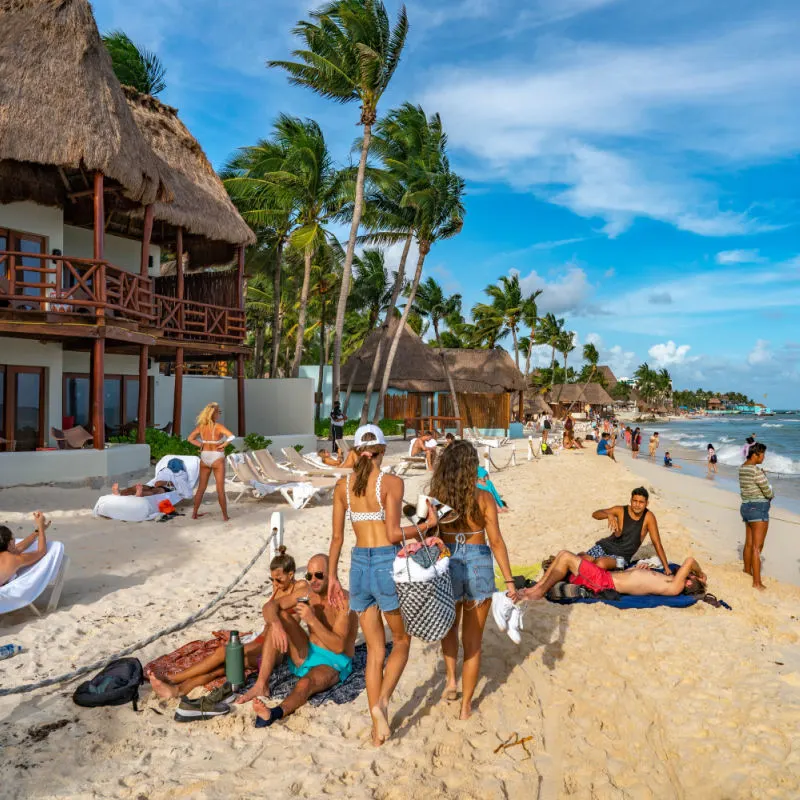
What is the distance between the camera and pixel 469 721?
3648mm

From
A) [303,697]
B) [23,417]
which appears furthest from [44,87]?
[303,697]

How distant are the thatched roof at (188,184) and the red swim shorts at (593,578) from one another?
1253 cm

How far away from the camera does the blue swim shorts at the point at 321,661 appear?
12.8 feet

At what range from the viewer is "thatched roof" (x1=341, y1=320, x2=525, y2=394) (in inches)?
1089

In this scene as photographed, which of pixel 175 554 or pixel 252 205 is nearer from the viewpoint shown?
pixel 175 554

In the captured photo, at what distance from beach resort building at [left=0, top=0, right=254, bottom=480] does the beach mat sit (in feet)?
27.0

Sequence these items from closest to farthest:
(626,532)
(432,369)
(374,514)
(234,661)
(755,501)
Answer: (374,514), (234,661), (626,532), (755,501), (432,369)

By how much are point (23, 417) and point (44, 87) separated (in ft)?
19.9

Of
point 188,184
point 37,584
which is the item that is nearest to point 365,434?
point 37,584

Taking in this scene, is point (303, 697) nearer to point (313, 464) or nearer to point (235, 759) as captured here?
point (235, 759)

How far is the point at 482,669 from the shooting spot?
172 inches

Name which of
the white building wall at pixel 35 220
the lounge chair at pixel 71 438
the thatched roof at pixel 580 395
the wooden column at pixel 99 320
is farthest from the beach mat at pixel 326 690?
the thatched roof at pixel 580 395

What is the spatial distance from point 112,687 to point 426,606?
193cm

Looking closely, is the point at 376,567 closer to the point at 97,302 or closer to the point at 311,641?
the point at 311,641
